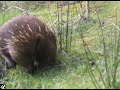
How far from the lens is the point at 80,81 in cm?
479

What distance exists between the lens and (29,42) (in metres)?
5.04

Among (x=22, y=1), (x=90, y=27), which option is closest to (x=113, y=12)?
(x=90, y=27)

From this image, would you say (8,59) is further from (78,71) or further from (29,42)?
(78,71)

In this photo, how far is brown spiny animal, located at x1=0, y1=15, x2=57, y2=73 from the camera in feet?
16.6

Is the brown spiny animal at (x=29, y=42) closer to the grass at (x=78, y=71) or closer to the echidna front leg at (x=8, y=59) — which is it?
the echidna front leg at (x=8, y=59)

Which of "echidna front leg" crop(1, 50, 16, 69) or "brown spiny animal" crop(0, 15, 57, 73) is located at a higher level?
"brown spiny animal" crop(0, 15, 57, 73)

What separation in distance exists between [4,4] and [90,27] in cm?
345

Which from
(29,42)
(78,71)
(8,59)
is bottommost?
(78,71)

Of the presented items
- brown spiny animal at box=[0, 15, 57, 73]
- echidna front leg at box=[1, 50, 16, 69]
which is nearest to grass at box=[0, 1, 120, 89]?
echidna front leg at box=[1, 50, 16, 69]

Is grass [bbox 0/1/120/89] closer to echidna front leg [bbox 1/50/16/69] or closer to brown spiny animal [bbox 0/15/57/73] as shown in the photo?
echidna front leg [bbox 1/50/16/69]

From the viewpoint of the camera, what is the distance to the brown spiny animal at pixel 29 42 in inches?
199

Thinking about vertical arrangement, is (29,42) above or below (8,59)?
above

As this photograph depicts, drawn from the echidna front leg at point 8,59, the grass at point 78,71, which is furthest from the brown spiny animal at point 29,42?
the grass at point 78,71

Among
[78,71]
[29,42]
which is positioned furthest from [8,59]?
[78,71]
